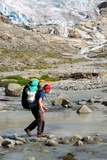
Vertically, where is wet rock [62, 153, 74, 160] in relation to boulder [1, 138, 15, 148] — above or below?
above

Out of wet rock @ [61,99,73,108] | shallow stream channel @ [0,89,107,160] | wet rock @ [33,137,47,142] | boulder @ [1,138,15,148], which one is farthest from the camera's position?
wet rock @ [61,99,73,108]

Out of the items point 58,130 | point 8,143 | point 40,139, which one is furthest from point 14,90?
point 8,143

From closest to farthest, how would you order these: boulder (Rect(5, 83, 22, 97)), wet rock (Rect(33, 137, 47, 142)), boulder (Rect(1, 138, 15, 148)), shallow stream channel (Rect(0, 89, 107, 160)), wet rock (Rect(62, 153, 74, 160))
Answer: wet rock (Rect(62, 153, 74, 160))
shallow stream channel (Rect(0, 89, 107, 160))
boulder (Rect(1, 138, 15, 148))
wet rock (Rect(33, 137, 47, 142))
boulder (Rect(5, 83, 22, 97))

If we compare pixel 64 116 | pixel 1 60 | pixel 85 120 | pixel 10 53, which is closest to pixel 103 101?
pixel 64 116

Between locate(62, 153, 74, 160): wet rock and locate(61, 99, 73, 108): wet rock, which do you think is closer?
locate(62, 153, 74, 160): wet rock

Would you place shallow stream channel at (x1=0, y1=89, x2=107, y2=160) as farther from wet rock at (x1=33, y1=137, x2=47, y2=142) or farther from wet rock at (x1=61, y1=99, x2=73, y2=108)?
wet rock at (x1=61, y1=99, x2=73, y2=108)

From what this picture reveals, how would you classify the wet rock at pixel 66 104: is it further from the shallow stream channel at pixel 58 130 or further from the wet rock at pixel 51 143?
the wet rock at pixel 51 143

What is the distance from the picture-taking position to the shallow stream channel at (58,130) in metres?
12.0

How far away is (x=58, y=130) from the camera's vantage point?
1650 centimetres

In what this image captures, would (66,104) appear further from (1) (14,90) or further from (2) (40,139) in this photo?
(2) (40,139)

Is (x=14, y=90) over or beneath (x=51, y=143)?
beneath

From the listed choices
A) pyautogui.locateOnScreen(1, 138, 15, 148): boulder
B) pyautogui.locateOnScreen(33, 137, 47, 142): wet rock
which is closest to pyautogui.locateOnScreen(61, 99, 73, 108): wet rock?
pyautogui.locateOnScreen(33, 137, 47, 142): wet rock

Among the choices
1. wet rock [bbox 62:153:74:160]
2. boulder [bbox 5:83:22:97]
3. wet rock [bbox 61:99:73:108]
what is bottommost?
boulder [bbox 5:83:22:97]

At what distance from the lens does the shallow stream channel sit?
39.4 feet
